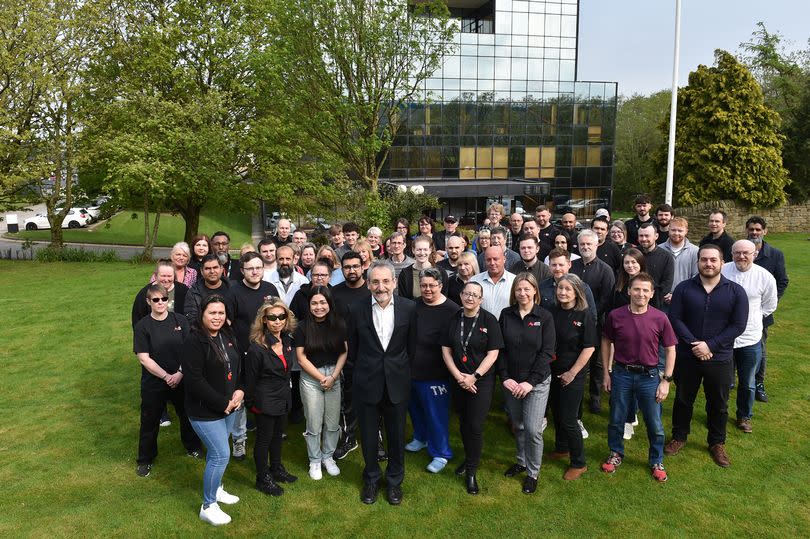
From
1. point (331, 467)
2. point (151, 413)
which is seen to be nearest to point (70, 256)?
point (151, 413)

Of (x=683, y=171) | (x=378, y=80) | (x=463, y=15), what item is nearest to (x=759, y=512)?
(x=378, y=80)

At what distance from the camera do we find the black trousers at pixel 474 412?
476 cm

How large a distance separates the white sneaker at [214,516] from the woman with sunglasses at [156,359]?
3.79 feet

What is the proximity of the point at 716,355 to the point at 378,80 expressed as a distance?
537 inches

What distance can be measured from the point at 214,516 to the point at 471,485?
224 centimetres

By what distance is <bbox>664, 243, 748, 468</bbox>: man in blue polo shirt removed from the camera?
16.6 ft

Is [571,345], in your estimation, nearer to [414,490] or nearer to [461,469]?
[461,469]

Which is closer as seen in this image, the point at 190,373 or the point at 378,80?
the point at 190,373

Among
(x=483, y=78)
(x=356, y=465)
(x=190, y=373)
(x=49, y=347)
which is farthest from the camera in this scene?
(x=483, y=78)

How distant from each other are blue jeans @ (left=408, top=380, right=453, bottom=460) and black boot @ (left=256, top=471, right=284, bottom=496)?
1461mm

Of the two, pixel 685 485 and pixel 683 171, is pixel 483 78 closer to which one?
pixel 683 171

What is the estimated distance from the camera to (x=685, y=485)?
5.00m

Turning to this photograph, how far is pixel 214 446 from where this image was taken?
14.3ft

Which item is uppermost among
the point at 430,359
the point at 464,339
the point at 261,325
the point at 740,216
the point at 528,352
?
the point at 740,216
